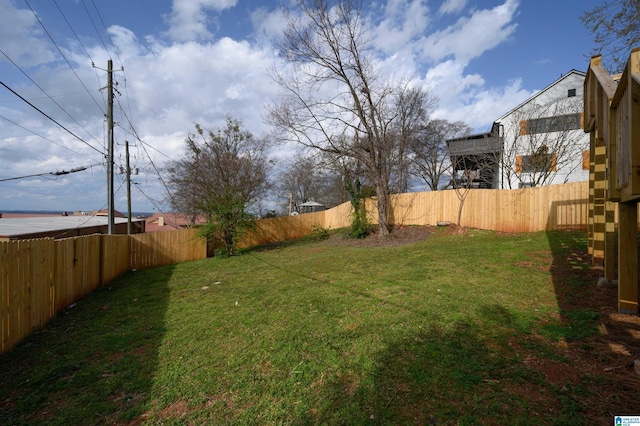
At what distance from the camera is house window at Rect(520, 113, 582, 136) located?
46.5ft

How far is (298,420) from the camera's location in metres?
2.09

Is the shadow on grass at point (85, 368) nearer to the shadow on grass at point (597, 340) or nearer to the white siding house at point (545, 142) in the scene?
the shadow on grass at point (597, 340)

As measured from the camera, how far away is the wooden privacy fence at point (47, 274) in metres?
3.55

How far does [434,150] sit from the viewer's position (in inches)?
926

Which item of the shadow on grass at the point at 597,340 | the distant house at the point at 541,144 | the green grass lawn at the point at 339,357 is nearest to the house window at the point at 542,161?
the distant house at the point at 541,144

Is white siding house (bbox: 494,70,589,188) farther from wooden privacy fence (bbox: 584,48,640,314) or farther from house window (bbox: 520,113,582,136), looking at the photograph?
wooden privacy fence (bbox: 584,48,640,314)

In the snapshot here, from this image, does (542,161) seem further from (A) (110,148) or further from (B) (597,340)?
(A) (110,148)

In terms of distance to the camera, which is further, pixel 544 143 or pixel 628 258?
pixel 544 143

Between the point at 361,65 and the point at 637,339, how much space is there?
12.1 metres

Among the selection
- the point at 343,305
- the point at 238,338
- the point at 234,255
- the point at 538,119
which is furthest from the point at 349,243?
the point at 538,119

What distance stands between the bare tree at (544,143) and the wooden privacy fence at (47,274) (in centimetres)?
1679

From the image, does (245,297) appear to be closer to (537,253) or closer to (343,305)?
(343,305)

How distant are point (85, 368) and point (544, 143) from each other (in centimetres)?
1847

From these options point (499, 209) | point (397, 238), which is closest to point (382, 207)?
point (397, 238)
